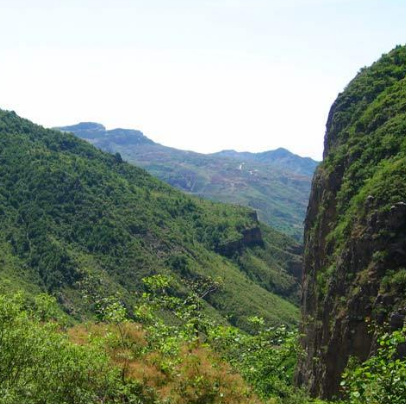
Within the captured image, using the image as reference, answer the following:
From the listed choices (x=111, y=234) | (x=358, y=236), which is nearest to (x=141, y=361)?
(x=358, y=236)

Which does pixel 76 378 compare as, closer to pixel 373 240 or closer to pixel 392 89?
pixel 373 240

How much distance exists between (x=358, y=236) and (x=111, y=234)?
4123 inches

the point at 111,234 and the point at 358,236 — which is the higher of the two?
the point at 358,236

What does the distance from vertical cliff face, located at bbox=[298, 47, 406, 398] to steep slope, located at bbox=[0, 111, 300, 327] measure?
56.1 meters

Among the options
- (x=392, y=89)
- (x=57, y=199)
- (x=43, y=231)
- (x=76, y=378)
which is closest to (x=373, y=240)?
(x=392, y=89)

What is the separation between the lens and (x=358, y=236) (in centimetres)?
3653

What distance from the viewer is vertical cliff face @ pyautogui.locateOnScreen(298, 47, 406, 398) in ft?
106

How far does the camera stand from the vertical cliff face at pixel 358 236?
32.3 metres

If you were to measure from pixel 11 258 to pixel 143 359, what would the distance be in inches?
4185

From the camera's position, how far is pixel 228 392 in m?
13.6

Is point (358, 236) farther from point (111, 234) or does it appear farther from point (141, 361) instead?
point (111, 234)

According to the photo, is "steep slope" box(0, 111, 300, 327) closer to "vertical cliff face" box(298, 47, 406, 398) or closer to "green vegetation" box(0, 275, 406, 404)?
"vertical cliff face" box(298, 47, 406, 398)

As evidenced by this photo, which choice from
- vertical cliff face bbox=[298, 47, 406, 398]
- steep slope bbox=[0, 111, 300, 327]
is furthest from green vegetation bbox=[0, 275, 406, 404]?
steep slope bbox=[0, 111, 300, 327]

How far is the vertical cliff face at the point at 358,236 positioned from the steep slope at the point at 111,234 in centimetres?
5613
